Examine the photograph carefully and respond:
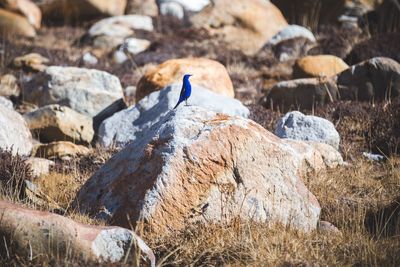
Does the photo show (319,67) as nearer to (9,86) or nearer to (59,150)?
(59,150)

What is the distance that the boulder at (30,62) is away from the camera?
46.5 ft

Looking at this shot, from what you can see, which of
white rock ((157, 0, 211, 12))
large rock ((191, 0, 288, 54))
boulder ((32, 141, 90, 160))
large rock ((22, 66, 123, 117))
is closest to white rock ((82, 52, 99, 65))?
large rock ((191, 0, 288, 54))

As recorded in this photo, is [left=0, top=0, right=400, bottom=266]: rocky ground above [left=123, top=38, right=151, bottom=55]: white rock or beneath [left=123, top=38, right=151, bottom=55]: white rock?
above

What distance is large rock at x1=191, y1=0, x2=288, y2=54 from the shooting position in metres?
18.3

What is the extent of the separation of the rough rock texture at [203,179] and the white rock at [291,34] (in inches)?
430

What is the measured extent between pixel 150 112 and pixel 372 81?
11.6 ft

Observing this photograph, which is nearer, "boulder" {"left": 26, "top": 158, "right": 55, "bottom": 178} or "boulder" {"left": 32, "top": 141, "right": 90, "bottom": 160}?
"boulder" {"left": 26, "top": 158, "right": 55, "bottom": 178}

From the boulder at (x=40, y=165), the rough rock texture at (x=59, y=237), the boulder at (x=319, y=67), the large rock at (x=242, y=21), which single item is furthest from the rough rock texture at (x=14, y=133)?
the large rock at (x=242, y=21)

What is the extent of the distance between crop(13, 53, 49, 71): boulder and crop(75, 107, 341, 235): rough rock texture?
875cm

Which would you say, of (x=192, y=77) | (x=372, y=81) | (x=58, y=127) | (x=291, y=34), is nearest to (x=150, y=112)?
(x=58, y=127)

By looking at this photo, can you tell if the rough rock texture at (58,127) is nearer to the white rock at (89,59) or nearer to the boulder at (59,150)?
the boulder at (59,150)

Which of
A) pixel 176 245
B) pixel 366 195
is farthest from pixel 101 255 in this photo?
pixel 366 195

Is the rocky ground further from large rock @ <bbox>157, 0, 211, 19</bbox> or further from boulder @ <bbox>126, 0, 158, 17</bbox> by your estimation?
boulder @ <bbox>126, 0, 158, 17</bbox>

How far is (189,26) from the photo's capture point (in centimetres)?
1908
